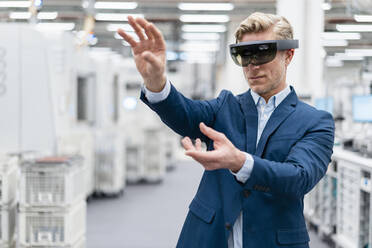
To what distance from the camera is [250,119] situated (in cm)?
140

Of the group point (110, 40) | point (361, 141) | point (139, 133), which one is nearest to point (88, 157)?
point (139, 133)

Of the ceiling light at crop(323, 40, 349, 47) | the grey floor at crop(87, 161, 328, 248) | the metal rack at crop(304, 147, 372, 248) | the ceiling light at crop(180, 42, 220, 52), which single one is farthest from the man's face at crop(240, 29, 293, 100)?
the ceiling light at crop(180, 42, 220, 52)

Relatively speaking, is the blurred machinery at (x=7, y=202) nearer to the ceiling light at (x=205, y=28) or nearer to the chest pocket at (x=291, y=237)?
the chest pocket at (x=291, y=237)

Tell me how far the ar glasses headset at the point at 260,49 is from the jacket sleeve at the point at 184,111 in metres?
0.20

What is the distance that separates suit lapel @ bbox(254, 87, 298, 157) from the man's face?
62 mm

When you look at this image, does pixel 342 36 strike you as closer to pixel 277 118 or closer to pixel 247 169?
pixel 277 118

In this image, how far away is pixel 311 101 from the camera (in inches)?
203

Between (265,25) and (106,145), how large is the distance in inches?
248

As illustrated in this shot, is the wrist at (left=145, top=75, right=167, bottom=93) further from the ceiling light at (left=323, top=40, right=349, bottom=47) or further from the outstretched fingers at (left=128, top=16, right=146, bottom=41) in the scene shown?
the ceiling light at (left=323, top=40, right=349, bottom=47)

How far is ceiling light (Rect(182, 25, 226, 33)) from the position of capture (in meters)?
13.4

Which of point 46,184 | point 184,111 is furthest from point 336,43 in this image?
point 184,111

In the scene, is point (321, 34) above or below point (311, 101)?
above

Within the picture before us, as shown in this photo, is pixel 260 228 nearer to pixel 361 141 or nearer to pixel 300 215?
pixel 300 215

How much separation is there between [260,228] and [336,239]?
147 inches
